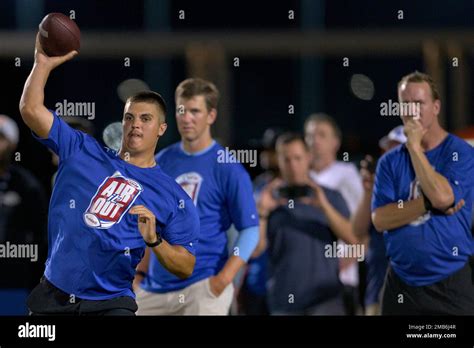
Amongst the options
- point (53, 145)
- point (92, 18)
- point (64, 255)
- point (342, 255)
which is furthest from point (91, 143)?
point (92, 18)

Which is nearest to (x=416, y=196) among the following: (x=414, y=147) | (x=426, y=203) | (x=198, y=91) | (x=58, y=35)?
(x=426, y=203)

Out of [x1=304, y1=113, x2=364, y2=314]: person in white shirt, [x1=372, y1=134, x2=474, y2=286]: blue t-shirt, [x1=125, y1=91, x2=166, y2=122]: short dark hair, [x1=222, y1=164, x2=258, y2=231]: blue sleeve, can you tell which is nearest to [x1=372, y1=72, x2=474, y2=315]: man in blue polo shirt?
[x1=372, y1=134, x2=474, y2=286]: blue t-shirt

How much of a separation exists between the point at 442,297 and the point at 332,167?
2.89 meters

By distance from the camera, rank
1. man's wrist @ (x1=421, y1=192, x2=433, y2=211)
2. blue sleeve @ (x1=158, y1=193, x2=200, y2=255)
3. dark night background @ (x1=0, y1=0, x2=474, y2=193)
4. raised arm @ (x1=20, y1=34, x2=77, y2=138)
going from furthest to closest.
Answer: dark night background @ (x1=0, y1=0, x2=474, y2=193)
man's wrist @ (x1=421, y1=192, x2=433, y2=211)
blue sleeve @ (x1=158, y1=193, x2=200, y2=255)
raised arm @ (x1=20, y1=34, x2=77, y2=138)

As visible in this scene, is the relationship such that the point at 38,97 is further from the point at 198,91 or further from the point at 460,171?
the point at 460,171

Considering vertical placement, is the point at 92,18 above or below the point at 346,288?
above

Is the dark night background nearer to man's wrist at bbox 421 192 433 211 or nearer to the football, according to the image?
the football

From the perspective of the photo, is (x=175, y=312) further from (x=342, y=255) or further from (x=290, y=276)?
(x=342, y=255)

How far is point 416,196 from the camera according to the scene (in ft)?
21.5

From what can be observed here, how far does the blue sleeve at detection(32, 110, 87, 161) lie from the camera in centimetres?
583

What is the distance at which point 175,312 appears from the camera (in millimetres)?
7004

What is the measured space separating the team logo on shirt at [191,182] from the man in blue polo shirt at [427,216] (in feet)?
3.73

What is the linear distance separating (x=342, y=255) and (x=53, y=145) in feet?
10.3

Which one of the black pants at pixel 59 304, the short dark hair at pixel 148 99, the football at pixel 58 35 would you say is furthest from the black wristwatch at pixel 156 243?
the football at pixel 58 35
